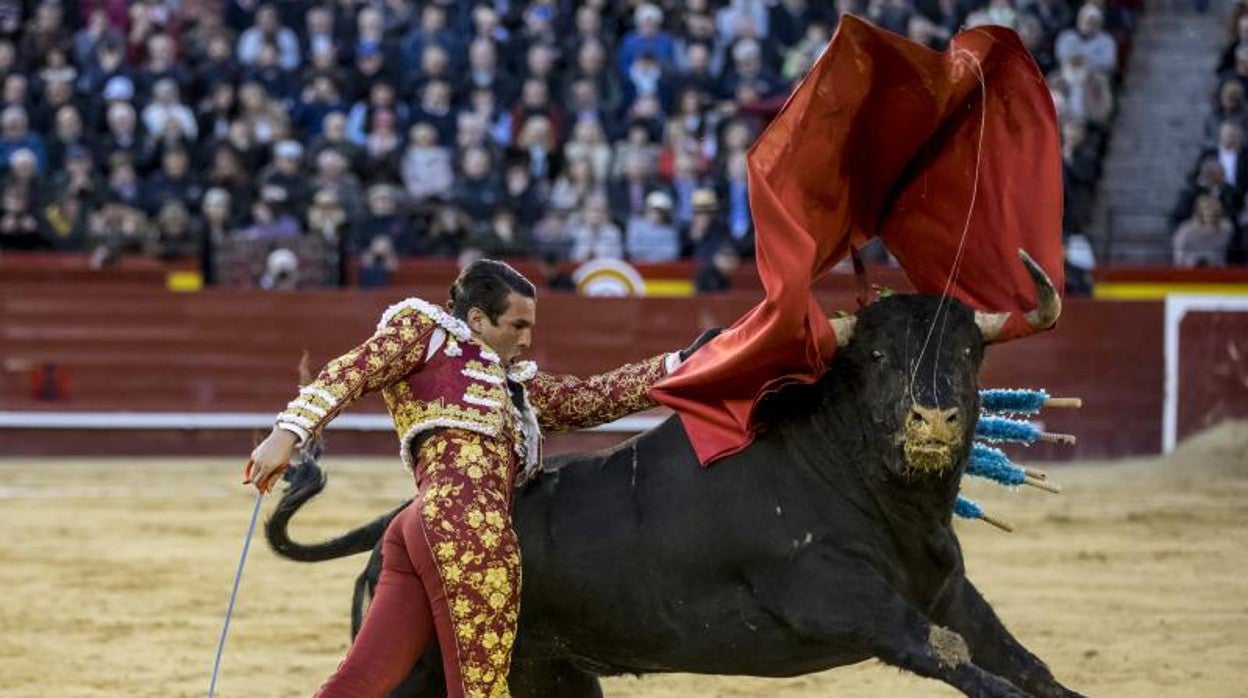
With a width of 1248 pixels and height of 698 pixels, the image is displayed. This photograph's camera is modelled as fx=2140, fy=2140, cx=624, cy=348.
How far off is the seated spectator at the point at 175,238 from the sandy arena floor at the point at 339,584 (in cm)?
131

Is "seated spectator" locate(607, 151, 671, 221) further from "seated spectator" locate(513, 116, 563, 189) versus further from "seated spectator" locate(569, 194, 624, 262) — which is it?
"seated spectator" locate(513, 116, 563, 189)

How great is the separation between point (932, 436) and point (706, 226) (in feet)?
25.1

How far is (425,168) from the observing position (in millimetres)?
11680

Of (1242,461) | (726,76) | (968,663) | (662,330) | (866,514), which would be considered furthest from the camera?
(726,76)

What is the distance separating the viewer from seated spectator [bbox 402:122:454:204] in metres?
11.7

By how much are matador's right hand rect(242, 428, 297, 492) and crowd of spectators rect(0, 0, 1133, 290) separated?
25.0 feet

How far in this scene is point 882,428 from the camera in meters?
3.92

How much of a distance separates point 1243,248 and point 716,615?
8.14 m

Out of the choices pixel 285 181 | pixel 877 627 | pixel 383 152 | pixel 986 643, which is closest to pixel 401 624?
pixel 877 627

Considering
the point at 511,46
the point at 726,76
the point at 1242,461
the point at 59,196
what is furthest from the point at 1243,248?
the point at 59,196

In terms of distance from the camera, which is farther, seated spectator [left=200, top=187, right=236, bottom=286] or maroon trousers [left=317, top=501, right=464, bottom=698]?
seated spectator [left=200, top=187, right=236, bottom=286]

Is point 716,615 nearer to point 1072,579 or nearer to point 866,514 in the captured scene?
point 866,514

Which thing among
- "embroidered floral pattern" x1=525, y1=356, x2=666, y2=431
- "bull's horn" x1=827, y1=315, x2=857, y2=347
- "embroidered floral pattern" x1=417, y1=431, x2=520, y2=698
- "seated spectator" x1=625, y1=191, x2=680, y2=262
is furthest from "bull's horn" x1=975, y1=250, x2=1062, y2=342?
"seated spectator" x1=625, y1=191, x2=680, y2=262

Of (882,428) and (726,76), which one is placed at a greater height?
(882,428)
